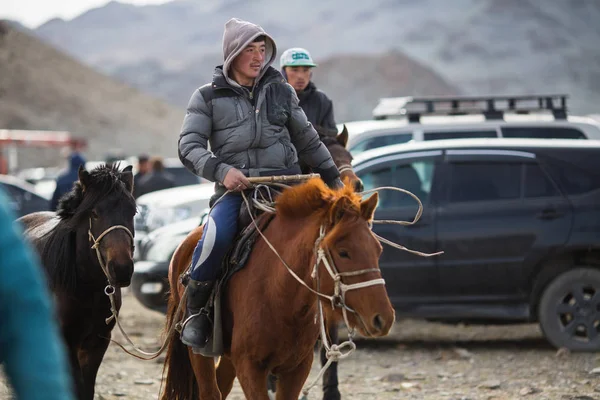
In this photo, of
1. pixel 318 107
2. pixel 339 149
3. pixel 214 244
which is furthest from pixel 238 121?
pixel 318 107

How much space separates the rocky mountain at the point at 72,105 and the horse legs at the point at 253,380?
2389 inches

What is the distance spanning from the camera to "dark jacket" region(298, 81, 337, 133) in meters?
7.65

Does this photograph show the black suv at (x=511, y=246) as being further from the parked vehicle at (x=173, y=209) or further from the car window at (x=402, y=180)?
the parked vehicle at (x=173, y=209)

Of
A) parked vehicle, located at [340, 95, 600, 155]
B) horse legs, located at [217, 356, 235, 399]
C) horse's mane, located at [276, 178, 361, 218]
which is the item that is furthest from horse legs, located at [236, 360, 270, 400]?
parked vehicle, located at [340, 95, 600, 155]

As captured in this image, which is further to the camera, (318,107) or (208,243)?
(318,107)

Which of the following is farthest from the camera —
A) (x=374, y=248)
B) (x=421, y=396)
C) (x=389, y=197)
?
(x=389, y=197)

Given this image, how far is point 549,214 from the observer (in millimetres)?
9891

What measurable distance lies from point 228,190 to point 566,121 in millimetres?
8502

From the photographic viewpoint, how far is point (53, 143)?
48.0 metres

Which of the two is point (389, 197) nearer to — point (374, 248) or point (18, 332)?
point (374, 248)

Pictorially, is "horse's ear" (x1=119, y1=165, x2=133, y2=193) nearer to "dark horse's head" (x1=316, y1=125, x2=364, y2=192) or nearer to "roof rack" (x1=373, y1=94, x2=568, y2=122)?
"dark horse's head" (x1=316, y1=125, x2=364, y2=192)

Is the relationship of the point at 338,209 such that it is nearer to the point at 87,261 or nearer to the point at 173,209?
the point at 87,261

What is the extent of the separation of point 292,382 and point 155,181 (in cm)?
1284

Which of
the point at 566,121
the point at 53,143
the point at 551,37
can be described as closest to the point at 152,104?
the point at 53,143
